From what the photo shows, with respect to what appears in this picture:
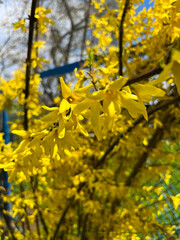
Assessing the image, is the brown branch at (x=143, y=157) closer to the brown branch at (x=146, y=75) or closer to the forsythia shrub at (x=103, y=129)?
the forsythia shrub at (x=103, y=129)

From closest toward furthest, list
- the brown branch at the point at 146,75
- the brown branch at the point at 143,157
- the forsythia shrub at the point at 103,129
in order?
the brown branch at the point at 146,75
the forsythia shrub at the point at 103,129
the brown branch at the point at 143,157

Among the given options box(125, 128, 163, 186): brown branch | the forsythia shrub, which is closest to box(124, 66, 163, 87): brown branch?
the forsythia shrub

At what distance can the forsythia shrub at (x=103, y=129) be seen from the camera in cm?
64

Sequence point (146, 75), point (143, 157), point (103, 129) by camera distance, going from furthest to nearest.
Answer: point (143, 157) < point (103, 129) < point (146, 75)

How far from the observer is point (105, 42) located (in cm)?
230

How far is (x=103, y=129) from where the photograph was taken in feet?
2.36

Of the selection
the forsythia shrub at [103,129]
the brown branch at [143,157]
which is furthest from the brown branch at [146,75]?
the brown branch at [143,157]

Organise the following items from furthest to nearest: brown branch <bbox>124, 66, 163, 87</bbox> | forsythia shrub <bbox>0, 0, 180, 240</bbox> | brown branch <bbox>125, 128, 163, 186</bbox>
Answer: brown branch <bbox>125, 128, 163, 186</bbox>, forsythia shrub <bbox>0, 0, 180, 240</bbox>, brown branch <bbox>124, 66, 163, 87</bbox>

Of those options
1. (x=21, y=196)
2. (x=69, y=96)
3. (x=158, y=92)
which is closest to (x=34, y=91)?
(x=21, y=196)

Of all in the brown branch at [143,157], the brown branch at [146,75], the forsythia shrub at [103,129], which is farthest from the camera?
the brown branch at [143,157]

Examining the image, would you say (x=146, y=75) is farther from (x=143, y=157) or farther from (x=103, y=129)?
(x=143, y=157)

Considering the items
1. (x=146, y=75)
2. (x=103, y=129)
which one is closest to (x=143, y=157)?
(x=103, y=129)

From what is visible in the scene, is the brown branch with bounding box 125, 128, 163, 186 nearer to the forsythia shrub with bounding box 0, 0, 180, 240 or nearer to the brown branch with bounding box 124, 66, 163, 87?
the forsythia shrub with bounding box 0, 0, 180, 240

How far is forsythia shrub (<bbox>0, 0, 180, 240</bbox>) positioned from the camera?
635 millimetres
